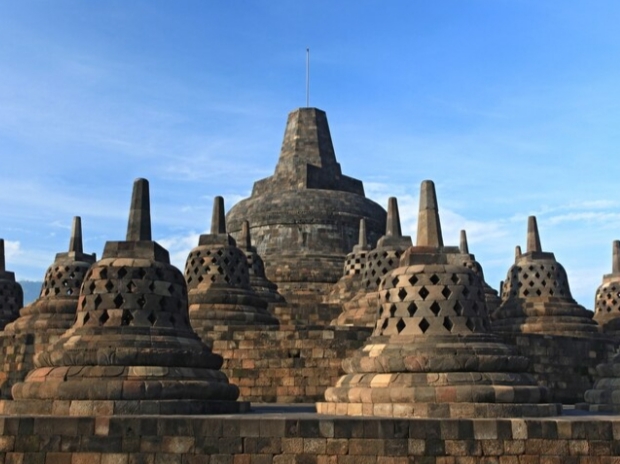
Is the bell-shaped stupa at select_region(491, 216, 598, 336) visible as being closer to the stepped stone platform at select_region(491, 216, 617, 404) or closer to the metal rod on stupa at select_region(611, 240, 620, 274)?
the stepped stone platform at select_region(491, 216, 617, 404)

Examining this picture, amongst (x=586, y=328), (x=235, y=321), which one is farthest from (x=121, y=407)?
(x=586, y=328)

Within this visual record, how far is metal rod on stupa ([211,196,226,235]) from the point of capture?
23.3m

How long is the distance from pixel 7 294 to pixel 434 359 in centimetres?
1833

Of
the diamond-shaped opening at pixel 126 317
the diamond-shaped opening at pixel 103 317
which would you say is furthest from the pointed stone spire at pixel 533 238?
the diamond-shaped opening at pixel 103 317

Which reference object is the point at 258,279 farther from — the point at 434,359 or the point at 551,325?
the point at 434,359

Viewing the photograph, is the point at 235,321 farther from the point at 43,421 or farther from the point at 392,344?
the point at 43,421

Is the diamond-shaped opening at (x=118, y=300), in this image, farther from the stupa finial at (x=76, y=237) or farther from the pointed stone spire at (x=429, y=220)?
the stupa finial at (x=76, y=237)

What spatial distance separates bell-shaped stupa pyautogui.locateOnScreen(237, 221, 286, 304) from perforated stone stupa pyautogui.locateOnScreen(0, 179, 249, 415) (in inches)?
476

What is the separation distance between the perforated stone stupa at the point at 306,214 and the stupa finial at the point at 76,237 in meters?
7.69

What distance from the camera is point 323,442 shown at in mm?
9344

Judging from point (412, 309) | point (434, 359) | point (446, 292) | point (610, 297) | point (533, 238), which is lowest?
point (434, 359)

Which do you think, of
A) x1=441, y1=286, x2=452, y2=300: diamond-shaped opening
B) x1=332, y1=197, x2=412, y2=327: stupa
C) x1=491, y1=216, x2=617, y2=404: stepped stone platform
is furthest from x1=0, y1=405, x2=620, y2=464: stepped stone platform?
x1=332, y1=197, x2=412, y2=327: stupa

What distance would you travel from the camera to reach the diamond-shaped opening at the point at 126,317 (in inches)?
460

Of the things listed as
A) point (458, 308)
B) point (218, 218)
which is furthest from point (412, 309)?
point (218, 218)
